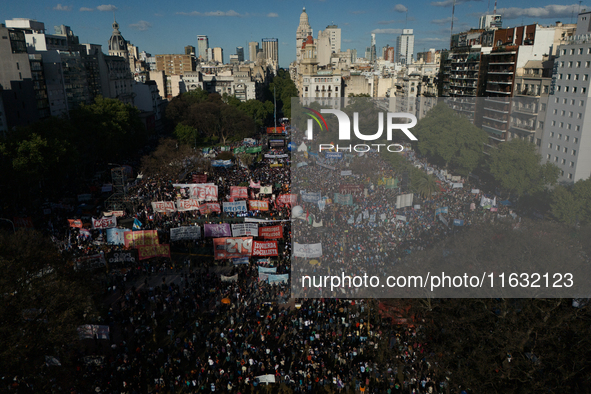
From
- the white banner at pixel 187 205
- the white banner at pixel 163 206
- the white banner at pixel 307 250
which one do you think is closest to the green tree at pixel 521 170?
the white banner at pixel 307 250

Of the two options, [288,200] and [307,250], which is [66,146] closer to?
[288,200]

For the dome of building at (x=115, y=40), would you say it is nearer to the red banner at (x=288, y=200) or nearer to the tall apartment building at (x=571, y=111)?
the red banner at (x=288, y=200)

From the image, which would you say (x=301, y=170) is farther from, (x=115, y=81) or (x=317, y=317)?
(x=115, y=81)

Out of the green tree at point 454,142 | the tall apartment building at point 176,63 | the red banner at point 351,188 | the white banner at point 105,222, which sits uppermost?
the tall apartment building at point 176,63

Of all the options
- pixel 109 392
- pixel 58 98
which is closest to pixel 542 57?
pixel 109 392

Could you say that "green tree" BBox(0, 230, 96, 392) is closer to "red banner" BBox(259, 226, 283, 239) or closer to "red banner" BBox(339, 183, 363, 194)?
"red banner" BBox(259, 226, 283, 239)
